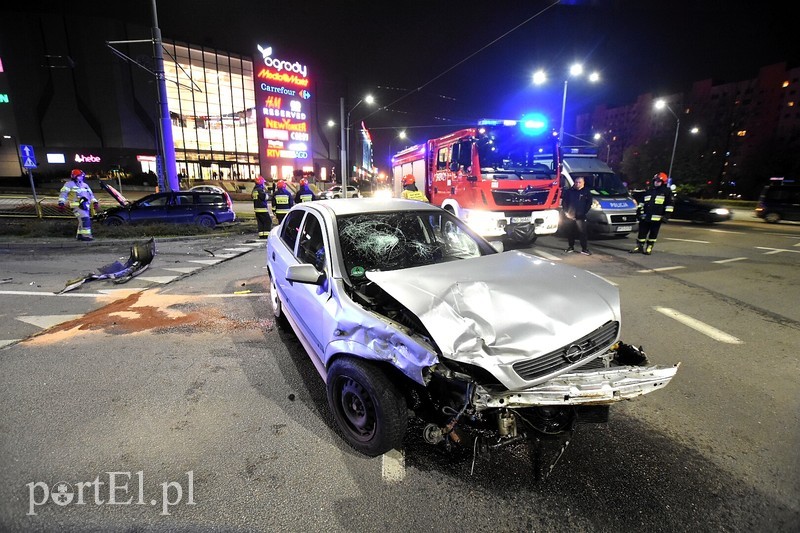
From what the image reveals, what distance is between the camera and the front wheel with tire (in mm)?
2318

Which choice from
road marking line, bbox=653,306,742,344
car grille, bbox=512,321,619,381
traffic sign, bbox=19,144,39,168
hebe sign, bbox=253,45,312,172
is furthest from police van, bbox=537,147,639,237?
hebe sign, bbox=253,45,312,172

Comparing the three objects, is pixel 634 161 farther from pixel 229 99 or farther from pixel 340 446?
pixel 340 446

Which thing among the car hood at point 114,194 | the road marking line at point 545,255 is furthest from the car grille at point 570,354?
the car hood at point 114,194

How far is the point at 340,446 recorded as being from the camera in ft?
8.68

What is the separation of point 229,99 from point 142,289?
1743 inches

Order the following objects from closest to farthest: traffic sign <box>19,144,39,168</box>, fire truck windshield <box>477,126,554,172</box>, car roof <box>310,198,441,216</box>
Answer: car roof <box>310,198,441,216</box> < fire truck windshield <box>477,126,554,172</box> < traffic sign <box>19,144,39,168</box>

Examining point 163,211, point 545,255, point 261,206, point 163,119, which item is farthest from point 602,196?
point 163,119

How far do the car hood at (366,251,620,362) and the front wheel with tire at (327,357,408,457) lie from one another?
52 cm

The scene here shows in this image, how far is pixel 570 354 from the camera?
88.2 inches

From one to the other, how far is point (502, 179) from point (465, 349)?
24.3 feet

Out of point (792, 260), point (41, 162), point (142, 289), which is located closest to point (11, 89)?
point (41, 162)

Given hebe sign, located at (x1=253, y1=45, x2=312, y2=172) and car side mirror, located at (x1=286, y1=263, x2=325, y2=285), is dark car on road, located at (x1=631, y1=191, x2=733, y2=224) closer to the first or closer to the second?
car side mirror, located at (x1=286, y1=263, x2=325, y2=285)

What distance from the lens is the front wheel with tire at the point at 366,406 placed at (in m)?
2.32
